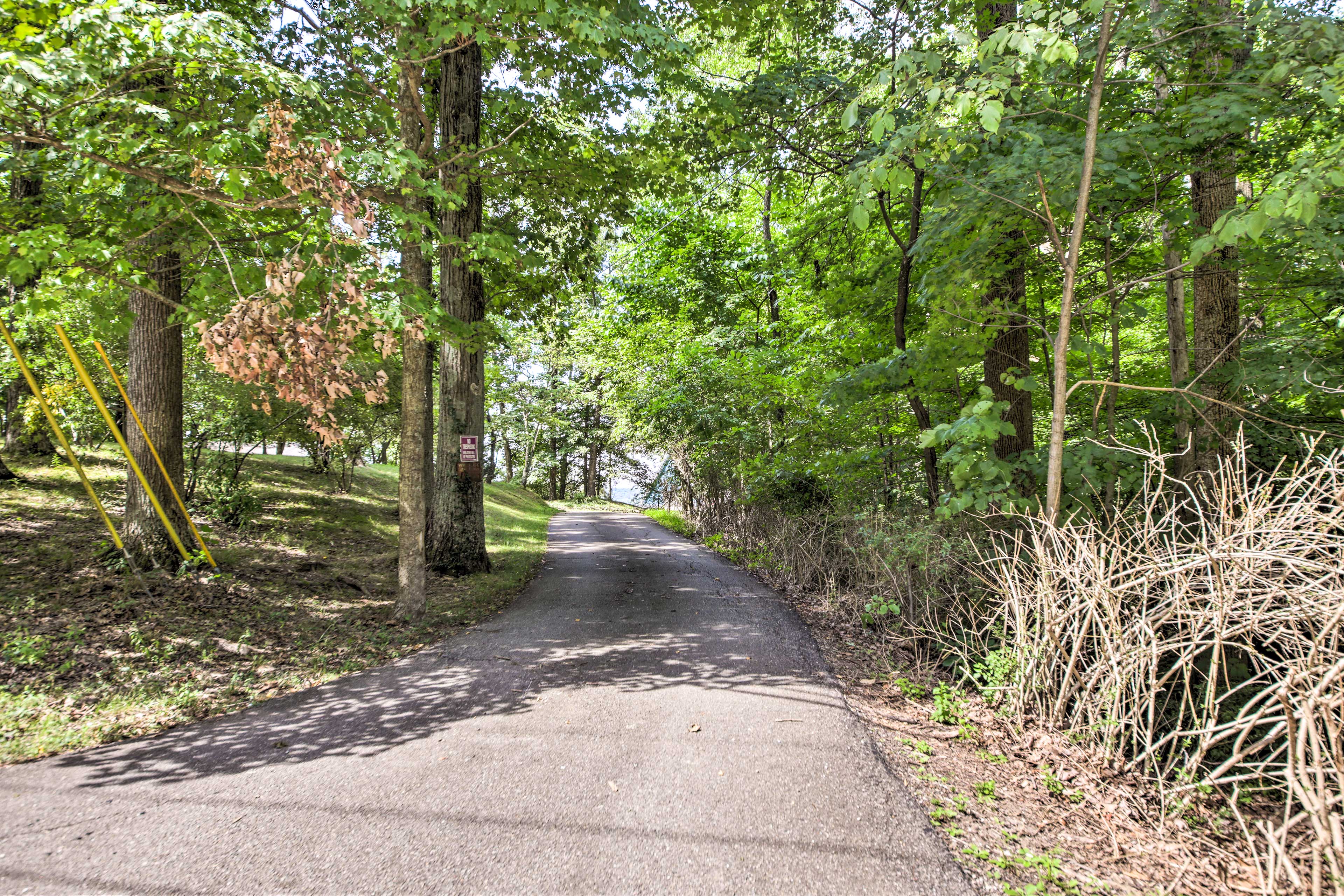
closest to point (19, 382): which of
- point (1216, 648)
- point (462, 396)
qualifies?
point (462, 396)

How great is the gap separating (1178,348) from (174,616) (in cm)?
1141

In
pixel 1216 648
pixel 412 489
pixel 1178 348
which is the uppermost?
pixel 1178 348

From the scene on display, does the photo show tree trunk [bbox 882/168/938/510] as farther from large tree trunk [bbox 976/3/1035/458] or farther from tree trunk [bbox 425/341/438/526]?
tree trunk [bbox 425/341/438/526]

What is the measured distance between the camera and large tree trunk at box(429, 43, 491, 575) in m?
8.81

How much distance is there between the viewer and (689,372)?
43.9ft

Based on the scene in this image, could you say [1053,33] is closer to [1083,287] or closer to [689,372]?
[1083,287]

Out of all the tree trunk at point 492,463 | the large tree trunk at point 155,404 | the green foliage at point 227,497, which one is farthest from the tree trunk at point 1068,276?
the tree trunk at point 492,463

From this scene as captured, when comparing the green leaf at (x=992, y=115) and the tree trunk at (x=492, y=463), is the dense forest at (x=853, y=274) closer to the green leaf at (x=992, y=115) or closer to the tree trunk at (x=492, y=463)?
the green leaf at (x=992, y=115)

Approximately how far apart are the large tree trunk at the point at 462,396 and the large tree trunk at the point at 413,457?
1.92 metres

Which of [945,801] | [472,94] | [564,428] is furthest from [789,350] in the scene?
[564,428]

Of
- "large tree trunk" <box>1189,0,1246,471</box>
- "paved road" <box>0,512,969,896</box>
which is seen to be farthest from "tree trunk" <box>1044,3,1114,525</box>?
"paved road" <box>0,512,969,896</box>

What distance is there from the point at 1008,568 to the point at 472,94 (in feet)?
30.4

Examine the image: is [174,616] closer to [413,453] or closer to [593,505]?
[413,453]

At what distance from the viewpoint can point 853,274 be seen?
8.78 metres
